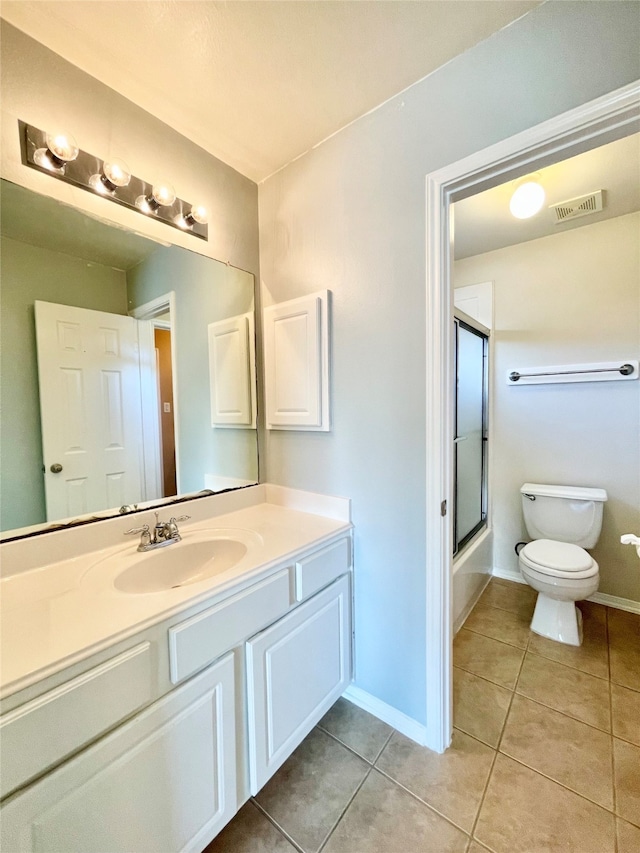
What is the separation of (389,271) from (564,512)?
6.21 ft

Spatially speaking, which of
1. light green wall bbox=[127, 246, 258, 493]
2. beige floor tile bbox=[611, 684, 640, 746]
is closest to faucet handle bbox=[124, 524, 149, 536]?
light green wall bbox=[127, 246, 258, 493]

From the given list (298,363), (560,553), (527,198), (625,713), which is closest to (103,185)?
(298,363)

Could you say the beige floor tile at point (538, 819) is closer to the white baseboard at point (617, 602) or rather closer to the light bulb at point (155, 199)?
the white baseboard at point (617, 602)

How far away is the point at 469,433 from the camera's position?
227 centimetres

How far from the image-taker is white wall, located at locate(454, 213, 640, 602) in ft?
6.63

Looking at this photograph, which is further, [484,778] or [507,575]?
[507,575]

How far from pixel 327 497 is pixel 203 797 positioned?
38.3 inches

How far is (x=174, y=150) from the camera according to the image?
135cm

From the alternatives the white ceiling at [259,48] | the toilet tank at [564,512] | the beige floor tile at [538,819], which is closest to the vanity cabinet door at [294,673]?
the beige floor tile at [538,819]

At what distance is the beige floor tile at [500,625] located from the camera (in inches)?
73.0

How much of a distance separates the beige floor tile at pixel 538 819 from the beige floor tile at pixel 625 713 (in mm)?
387

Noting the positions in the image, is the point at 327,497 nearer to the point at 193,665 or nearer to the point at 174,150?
the point at 193,665

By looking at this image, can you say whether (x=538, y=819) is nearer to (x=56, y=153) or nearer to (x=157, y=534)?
(x=157, y=534)

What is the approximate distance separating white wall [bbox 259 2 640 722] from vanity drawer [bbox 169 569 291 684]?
0.48 m
